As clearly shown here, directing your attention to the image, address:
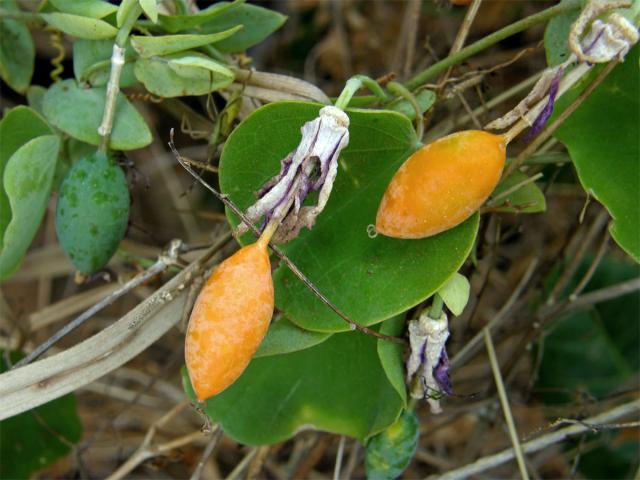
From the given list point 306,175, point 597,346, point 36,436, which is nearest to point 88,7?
point 306,175

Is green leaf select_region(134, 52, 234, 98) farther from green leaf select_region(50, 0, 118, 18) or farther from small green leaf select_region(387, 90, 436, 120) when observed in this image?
small green leaf select_region(387, 90, 436, 120)

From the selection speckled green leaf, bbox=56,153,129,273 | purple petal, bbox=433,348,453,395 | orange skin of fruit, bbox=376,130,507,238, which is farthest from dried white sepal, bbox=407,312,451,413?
speckled green leaf, bbox=56,153,129,273

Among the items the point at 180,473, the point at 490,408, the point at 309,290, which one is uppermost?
the point at 309,290

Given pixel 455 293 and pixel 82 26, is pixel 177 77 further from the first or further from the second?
pixel 455 293

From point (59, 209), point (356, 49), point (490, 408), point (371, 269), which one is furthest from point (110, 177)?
point (356, 49)

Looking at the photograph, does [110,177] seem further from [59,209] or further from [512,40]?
[512,40]

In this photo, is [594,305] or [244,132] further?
[594,305]
